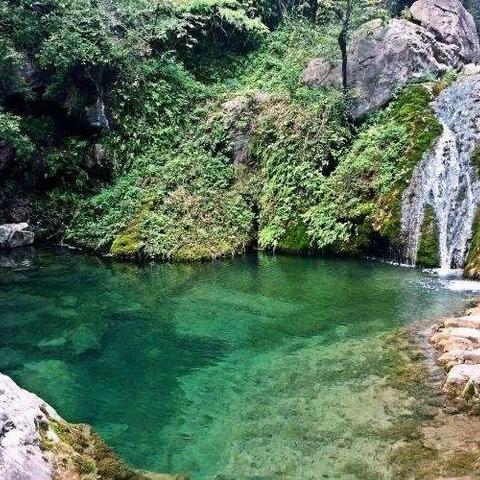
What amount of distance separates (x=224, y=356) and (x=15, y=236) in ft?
41.2

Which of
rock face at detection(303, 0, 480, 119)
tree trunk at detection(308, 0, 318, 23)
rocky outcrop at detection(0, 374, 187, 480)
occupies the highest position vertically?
tree trunk at detection(308, 0, 318, 23)

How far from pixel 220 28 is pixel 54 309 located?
691 inches

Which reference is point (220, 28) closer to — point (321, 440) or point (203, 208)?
point (203, 208)

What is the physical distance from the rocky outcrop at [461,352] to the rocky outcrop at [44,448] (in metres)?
4.25

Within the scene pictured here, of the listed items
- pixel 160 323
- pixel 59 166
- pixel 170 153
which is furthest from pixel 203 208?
pixel 160 323

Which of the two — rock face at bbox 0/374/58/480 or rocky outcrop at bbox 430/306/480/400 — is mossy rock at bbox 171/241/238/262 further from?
rock face at bbox 0/374/58/480

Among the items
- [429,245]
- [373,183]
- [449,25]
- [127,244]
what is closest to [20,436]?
[429,245]

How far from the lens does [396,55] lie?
2055 centimetres

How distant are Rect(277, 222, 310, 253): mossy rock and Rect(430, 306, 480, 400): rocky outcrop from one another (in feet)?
23.3

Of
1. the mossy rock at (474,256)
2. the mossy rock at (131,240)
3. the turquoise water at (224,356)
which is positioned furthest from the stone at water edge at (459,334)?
the mossy rock at (131,240)

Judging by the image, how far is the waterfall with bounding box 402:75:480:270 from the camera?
15094mm

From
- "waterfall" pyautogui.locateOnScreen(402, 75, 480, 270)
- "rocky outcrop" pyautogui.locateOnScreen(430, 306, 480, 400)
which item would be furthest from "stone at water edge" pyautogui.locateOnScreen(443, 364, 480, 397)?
"waterfall" pyautogui.locateOnScreen(402, 75, 480, 270)

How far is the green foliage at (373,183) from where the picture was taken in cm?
1645

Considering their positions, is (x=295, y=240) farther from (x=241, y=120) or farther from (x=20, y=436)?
(x=20, y=436)
